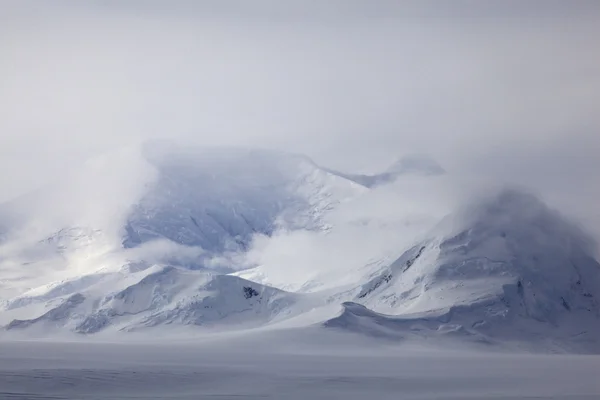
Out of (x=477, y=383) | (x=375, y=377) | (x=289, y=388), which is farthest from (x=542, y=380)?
(x=289, y=388)

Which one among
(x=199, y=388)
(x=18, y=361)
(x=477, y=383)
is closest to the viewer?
(x=199, y=388)

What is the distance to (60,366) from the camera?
184 meters

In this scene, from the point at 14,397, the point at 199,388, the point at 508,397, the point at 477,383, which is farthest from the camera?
the point at 477,383

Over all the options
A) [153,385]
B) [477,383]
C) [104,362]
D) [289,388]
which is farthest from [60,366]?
[477,383]

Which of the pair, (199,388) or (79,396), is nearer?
(79,396)

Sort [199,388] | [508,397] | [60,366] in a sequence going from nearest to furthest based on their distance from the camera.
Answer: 1. [508,397]
2. [199,388]
3. [60,366]

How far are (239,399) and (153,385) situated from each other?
21.7 metres

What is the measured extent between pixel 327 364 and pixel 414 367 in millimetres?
16387

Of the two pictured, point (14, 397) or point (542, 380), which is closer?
point (14, 397)

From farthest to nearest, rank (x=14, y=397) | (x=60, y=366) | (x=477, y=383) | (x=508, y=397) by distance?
1. (x=60, y=366)
2. (x=477, y=383)
3. (x=508, y=397)
4. (x=14, y=397)

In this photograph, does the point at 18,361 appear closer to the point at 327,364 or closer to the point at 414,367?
the point at 327,364

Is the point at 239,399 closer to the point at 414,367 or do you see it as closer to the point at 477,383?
the point at 477,383

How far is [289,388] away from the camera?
145 metres

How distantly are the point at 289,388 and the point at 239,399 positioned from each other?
16547mm
